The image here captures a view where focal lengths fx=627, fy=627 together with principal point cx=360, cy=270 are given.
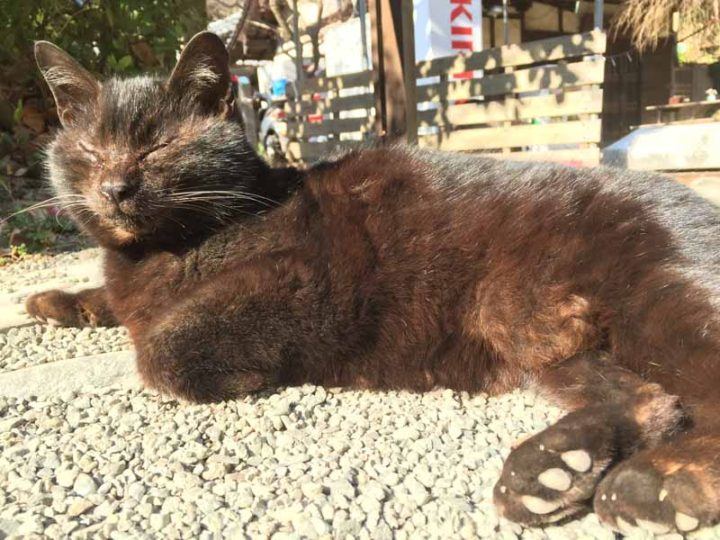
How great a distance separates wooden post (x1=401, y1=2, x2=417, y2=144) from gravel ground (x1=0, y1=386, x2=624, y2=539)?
364 centimetres

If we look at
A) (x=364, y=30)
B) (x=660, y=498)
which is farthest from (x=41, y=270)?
(x=364, y=30)

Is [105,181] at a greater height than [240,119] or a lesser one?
lesser

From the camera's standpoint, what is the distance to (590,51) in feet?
16.4

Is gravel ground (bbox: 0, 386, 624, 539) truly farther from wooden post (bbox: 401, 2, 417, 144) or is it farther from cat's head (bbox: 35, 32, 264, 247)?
wooden post (bbox: 401, 2, 417, 144)

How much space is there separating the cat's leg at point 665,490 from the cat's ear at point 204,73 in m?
1.69

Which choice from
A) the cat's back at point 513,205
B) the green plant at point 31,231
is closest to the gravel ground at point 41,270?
the green plant at point 31,231

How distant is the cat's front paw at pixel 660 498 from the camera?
3.89 feet

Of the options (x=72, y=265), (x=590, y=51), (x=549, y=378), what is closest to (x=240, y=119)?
(x=549, y=378)

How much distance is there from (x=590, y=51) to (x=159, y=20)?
3874mm

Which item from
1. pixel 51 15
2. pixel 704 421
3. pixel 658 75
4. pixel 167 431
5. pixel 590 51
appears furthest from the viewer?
pixel 658 75

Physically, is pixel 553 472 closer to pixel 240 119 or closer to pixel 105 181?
pixel 105 181

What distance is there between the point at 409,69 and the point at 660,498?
470 centimetres

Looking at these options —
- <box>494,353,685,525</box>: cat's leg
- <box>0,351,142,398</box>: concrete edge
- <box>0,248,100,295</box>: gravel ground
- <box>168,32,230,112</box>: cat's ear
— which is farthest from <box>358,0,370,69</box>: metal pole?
<box>494,353,685,525</box>: cat's leg

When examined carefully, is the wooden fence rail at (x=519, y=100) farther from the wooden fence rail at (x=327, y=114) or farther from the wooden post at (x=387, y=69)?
the wooden post at (x=387, y=69)
